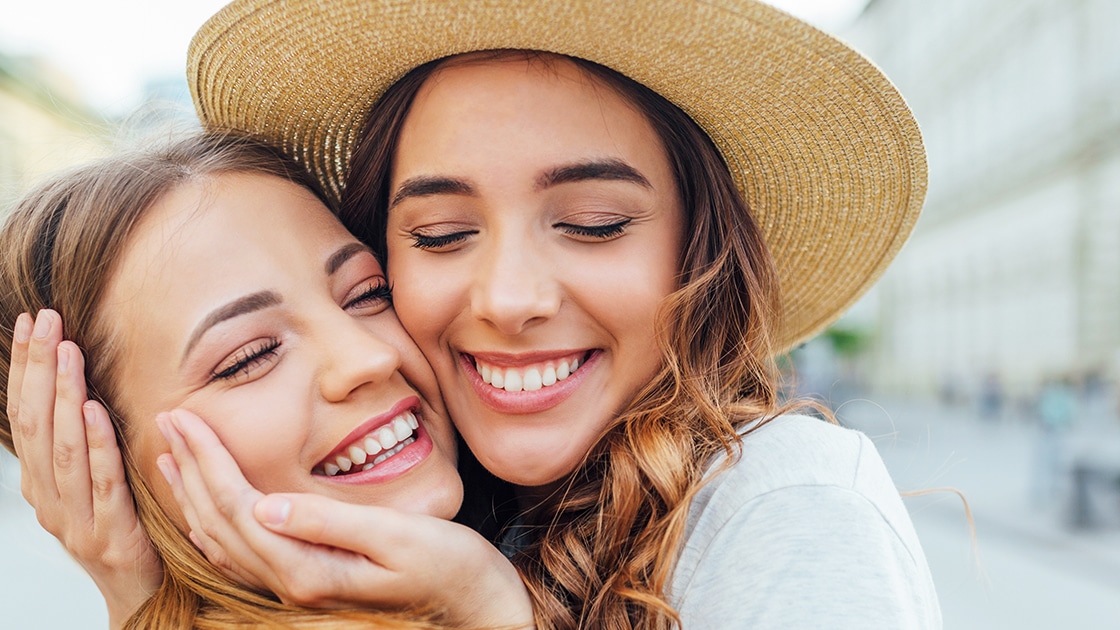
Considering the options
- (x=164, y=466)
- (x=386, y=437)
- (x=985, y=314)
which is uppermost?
(x=386, y=437)

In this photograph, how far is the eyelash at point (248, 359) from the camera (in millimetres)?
1807

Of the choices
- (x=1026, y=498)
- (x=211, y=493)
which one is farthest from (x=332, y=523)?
(x=1026, y=498)

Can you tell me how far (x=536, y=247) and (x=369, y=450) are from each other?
569 millimetres

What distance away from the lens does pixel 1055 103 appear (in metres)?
25.7

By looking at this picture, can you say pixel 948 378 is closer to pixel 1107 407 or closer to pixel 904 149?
pixel 1107 407

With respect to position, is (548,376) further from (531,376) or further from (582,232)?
(582,232)

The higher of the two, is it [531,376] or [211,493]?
[531,376]

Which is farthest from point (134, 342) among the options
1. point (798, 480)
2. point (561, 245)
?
point (798, 480)

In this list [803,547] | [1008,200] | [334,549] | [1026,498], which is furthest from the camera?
[1008,200]

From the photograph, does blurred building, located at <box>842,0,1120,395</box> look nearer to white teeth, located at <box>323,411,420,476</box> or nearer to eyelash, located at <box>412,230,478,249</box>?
eyelash, located at <box>412,230,478,249</box>

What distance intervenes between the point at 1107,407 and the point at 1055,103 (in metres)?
10.4

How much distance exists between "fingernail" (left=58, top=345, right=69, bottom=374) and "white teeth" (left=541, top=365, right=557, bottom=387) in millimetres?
1023

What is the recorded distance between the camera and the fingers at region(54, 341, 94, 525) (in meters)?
1.87

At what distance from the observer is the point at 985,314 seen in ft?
103
